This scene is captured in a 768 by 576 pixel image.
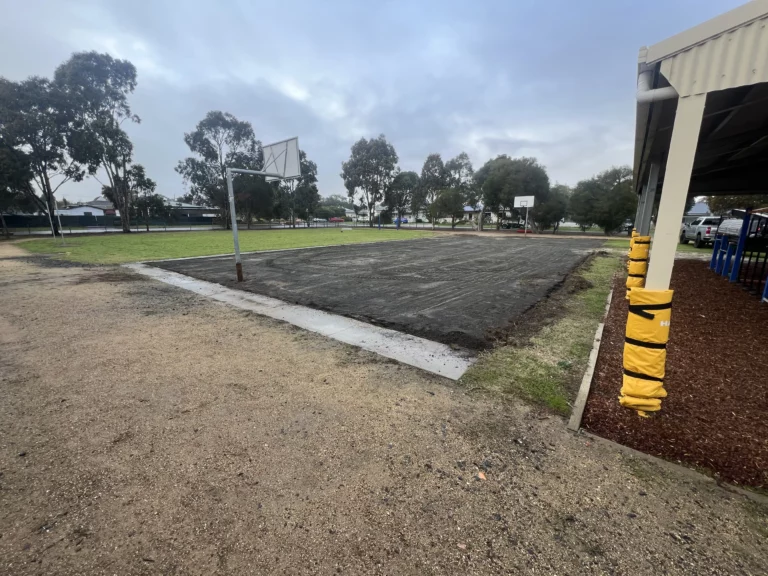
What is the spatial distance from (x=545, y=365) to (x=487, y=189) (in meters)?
39.3

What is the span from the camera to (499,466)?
7.61 feet

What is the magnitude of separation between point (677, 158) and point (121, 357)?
5.96 m

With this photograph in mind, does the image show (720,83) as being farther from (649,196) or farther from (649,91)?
(649,196)

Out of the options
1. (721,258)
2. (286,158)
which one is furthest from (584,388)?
(721,258)

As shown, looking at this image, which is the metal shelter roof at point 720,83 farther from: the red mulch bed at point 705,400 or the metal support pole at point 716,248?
the red mulch bed at point 705,400

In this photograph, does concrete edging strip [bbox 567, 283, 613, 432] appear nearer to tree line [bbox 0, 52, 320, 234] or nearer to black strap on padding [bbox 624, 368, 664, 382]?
black strap on padding [bbox 624, 368, 664, 382]

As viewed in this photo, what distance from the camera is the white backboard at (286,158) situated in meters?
9.98

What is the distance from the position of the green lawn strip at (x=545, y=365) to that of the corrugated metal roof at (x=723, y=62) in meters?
2.70

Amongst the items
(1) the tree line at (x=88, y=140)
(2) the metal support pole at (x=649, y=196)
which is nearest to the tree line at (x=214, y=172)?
(1) the tree line at (x=88, y=140)

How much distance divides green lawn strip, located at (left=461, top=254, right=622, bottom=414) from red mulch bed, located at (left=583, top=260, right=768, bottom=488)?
23 centimetres

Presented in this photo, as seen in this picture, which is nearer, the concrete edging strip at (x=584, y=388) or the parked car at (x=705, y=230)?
the concrete edging strip at (x=584, y=388)

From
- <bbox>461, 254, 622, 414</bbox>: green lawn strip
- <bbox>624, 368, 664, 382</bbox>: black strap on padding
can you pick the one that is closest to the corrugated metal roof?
<bbox>624, 368, 664, 382</bbox>: black strap on padding

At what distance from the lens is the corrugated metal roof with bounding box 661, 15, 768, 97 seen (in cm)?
220

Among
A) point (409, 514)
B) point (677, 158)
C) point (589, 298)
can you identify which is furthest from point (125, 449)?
point (589, 298)
